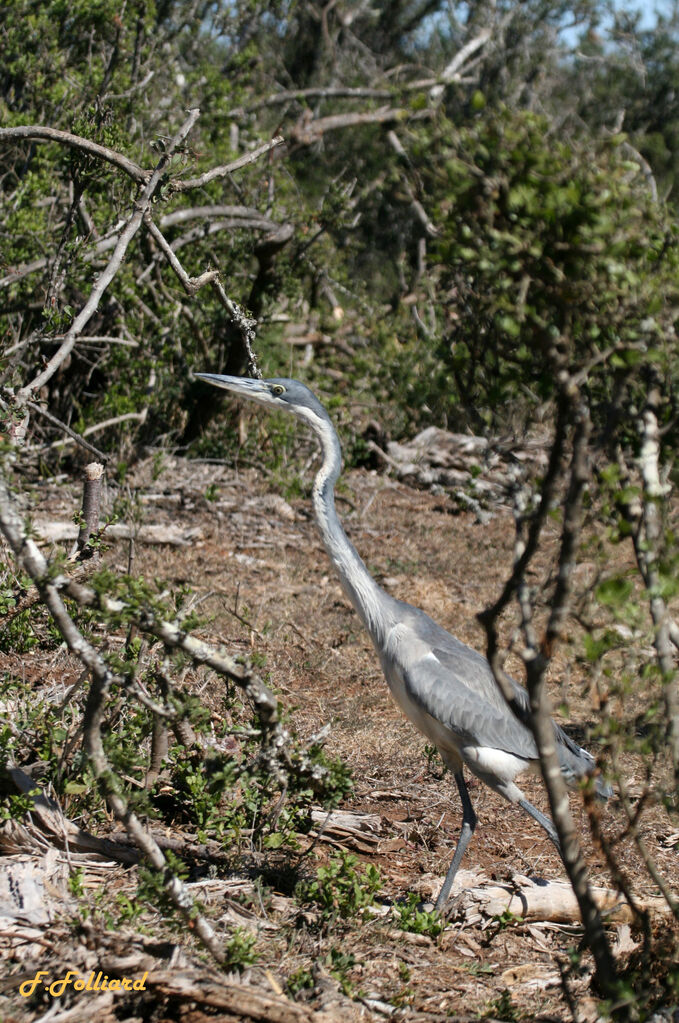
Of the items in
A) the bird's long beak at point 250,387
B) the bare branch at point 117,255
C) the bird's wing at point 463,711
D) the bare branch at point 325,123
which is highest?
the bare branch at point 325,123

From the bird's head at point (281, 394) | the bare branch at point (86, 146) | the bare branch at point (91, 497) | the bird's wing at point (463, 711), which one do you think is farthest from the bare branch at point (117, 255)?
the bird's wing at point (463, 711)

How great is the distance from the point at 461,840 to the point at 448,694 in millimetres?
562

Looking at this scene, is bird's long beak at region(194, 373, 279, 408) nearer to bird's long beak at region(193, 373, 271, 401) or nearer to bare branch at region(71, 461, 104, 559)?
bird's long beak at region(193, 373, 271, 401)

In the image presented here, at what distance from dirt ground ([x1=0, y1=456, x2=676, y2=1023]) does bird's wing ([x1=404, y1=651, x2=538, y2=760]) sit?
44cm

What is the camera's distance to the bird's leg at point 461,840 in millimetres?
3715

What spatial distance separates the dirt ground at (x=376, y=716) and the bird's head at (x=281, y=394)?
3.25ft

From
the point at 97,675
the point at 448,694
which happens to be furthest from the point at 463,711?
the point at 97,675

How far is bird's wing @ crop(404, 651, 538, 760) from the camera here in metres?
4.06

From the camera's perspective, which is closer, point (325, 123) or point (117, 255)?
point (117, 255)

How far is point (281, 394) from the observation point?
4797 mm

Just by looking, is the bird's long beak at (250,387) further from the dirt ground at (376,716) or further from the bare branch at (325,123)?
the bare branch at (325,123)

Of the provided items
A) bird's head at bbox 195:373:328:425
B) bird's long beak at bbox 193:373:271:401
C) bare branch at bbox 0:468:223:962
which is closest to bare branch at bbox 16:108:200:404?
bird's head at bbox 195:373:328:425

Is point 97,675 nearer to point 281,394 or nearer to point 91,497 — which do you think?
point 91,497

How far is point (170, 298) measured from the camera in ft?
27.7
